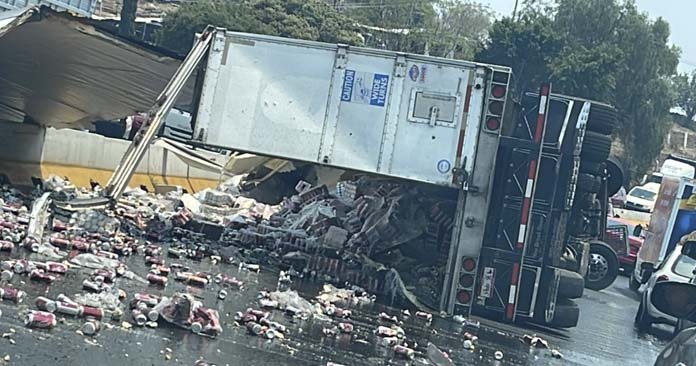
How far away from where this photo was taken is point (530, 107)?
49.7 ft

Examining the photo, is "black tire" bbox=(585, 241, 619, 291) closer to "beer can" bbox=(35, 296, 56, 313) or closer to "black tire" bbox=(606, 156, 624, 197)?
"black tire" bbox=(606, 156, 624, 197)

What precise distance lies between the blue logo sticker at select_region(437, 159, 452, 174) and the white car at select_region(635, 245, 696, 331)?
533 centimetres

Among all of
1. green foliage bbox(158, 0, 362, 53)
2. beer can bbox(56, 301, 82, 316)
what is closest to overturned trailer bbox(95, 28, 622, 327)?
beer can bbox(56, 301, 82, 316)

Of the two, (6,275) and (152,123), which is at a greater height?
(152,123)

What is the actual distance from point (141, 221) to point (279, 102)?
344 centimetres

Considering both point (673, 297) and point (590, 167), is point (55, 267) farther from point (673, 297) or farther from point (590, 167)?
point (590, 167)

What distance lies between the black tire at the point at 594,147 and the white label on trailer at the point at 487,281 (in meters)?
2.11

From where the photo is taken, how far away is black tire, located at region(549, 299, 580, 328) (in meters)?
15.5

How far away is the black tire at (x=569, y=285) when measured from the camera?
614 inches

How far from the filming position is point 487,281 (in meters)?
14.8

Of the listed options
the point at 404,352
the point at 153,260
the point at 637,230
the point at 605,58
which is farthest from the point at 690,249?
the point at 605,58

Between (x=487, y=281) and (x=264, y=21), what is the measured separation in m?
50.3

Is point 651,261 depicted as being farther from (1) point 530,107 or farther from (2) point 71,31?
(2) point 71,31

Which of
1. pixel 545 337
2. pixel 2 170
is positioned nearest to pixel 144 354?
pixel 545 337
